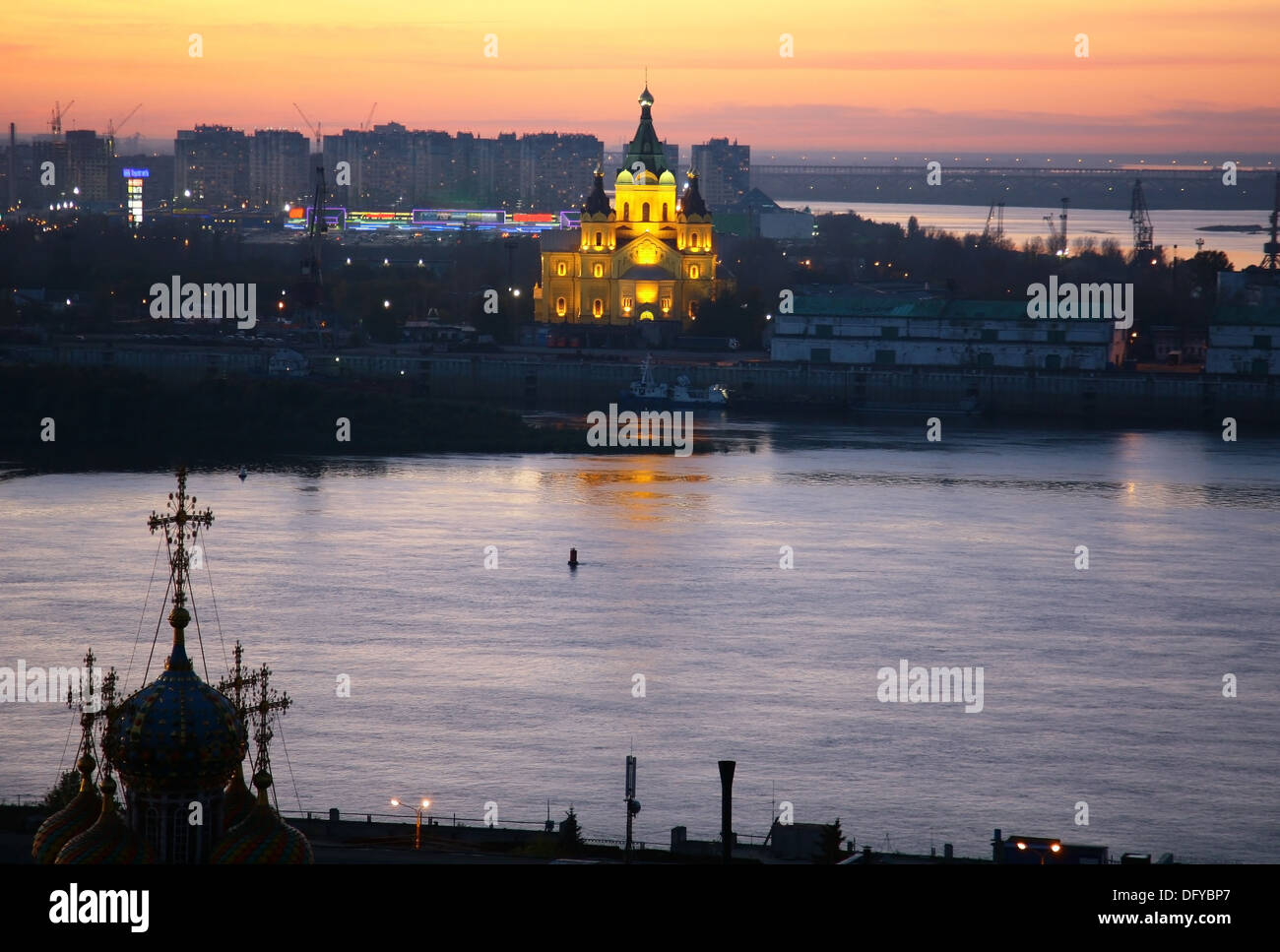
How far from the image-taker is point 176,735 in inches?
340

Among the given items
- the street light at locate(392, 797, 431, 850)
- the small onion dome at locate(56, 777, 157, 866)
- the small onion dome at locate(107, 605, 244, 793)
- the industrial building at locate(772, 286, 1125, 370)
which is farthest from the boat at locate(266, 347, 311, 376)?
the small onion dome at locate(107, 605, 244, 793)

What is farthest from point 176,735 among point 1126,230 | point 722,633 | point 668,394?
point 1126,230

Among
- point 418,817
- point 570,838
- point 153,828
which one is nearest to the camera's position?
point 153,828

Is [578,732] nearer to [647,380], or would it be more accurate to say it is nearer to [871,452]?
[871,452]

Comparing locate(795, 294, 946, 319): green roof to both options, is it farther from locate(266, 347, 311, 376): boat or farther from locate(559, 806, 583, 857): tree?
locate(559, 806, 583, 857): tree

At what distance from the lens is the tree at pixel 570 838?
13336 millimetres

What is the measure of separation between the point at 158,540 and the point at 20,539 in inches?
67.2

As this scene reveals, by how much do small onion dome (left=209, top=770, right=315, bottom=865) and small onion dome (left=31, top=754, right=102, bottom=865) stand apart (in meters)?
0.66

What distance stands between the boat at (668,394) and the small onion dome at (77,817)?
38074 mm

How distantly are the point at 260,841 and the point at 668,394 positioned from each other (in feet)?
129

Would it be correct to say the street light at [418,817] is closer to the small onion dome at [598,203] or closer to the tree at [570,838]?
the tree at [570,838]

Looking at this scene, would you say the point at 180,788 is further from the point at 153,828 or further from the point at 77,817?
the point at 77,817

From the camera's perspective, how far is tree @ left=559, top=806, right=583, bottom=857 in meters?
13.3

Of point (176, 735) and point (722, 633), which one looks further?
point (722, 633)
